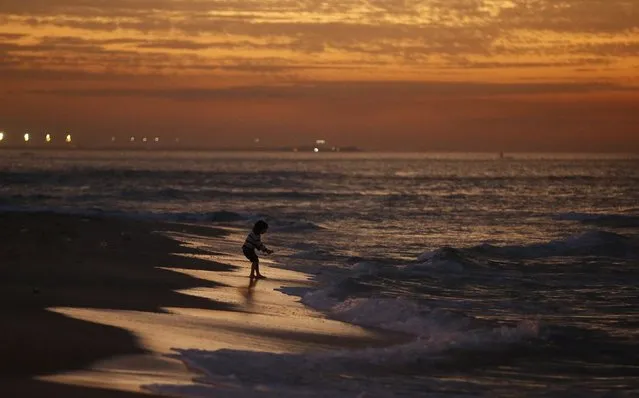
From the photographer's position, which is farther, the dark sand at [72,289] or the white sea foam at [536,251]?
the white sea foam at [536,251]

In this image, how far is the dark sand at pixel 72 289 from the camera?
8.66 meters

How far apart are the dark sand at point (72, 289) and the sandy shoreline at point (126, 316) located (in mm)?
17

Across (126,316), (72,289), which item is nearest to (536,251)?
(72,289)

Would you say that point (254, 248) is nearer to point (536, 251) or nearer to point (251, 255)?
point (251, 255)

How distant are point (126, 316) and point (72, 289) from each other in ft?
8.00

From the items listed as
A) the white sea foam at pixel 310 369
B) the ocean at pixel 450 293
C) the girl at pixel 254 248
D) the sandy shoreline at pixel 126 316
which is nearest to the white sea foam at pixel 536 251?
the ocean at pixel 450 293

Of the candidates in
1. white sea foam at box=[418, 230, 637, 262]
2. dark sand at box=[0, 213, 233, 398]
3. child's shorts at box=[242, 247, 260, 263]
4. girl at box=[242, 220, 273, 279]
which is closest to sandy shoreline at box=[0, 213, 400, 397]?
dark sand at box=[0, 213, 233, 398]

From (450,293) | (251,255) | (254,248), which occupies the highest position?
(254,248)

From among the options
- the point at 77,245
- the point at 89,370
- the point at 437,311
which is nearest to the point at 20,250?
the point at 77,245

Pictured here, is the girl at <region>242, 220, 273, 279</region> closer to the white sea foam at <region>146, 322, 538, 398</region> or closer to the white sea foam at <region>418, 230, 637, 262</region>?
the white sea foam at <region>418, 230, 637, 262</region>

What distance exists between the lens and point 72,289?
1372 centimetres

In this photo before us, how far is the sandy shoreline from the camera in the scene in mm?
8430

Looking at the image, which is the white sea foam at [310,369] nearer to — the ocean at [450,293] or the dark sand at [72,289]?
the ocean at [450,293]

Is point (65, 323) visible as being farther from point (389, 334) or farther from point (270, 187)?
point (270, 187)
